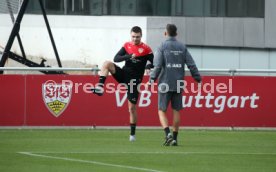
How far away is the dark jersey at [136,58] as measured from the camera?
61.2 feet

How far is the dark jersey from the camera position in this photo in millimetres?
18656

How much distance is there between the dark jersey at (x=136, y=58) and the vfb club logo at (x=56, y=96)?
3986 millimetres

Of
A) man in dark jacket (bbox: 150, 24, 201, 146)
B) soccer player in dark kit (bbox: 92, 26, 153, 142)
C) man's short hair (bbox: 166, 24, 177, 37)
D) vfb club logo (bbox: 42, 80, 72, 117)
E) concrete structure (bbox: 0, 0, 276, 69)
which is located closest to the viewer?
man's short hair (bbox: 166, 24, 177, 37)

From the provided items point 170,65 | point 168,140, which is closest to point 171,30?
point 170,65

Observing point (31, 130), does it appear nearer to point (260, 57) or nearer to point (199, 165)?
point (199, 165)

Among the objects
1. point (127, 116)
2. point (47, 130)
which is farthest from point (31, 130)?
point (127, 116)

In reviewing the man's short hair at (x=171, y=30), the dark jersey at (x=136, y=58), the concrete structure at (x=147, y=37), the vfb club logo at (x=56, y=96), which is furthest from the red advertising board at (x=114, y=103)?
the concrete structure at (x=147, y=37)

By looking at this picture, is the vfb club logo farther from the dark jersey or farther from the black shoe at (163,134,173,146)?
the black shoe at (163,134,173,146)

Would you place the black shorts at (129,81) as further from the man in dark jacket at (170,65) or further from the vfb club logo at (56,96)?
the vfb club logo at (56,96)

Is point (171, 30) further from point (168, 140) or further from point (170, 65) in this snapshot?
point (168, 140)

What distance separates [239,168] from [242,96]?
29.7ft

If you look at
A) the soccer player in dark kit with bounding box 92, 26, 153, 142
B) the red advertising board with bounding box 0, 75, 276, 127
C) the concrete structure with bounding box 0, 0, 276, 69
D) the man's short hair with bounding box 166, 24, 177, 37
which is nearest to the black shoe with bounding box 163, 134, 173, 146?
the soccer player in dark kit with bounding box 92, 26, 153, 142

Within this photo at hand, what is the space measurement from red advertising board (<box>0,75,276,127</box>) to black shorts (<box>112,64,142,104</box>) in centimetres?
387

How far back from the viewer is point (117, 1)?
159ft
